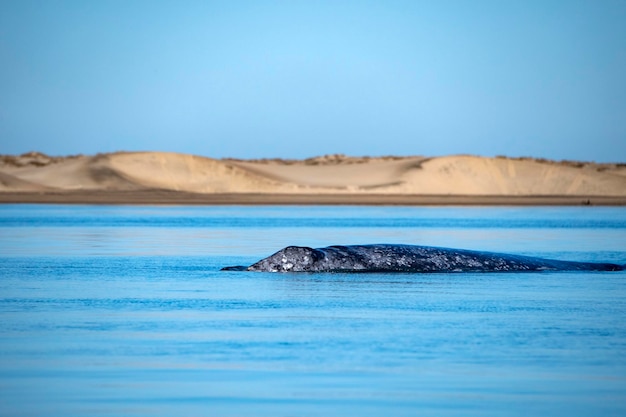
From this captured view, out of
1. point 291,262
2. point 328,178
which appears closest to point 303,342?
point 291,262

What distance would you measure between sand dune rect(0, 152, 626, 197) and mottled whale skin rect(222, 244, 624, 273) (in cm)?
9638

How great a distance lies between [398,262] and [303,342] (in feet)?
29.4

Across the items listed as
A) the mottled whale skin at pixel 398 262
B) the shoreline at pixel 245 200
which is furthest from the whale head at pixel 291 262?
the shoreline at pixel 245 200

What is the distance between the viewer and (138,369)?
9.82 metres

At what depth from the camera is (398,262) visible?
20.1 meters

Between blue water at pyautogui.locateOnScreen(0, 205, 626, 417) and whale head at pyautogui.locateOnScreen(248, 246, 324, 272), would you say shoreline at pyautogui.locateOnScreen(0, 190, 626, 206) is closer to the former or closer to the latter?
whale head at pyautogui.locateOnScreen(248, 246, 324, 272)

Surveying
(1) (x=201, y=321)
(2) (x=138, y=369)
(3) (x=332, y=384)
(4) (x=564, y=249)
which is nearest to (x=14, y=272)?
(1) (x=201, y=321)

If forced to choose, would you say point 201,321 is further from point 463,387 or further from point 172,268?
point 172,268

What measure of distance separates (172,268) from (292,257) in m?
2.38

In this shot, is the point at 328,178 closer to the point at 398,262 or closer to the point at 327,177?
the point at 327,177

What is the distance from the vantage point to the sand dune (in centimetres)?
12531

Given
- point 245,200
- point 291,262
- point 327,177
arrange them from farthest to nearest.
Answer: point 327,177 → point 245,200 → point 291,262

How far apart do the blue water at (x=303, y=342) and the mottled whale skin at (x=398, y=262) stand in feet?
2.54

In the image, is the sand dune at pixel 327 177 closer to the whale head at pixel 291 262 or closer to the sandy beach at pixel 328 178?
the sandy beach at pixel 328 178
